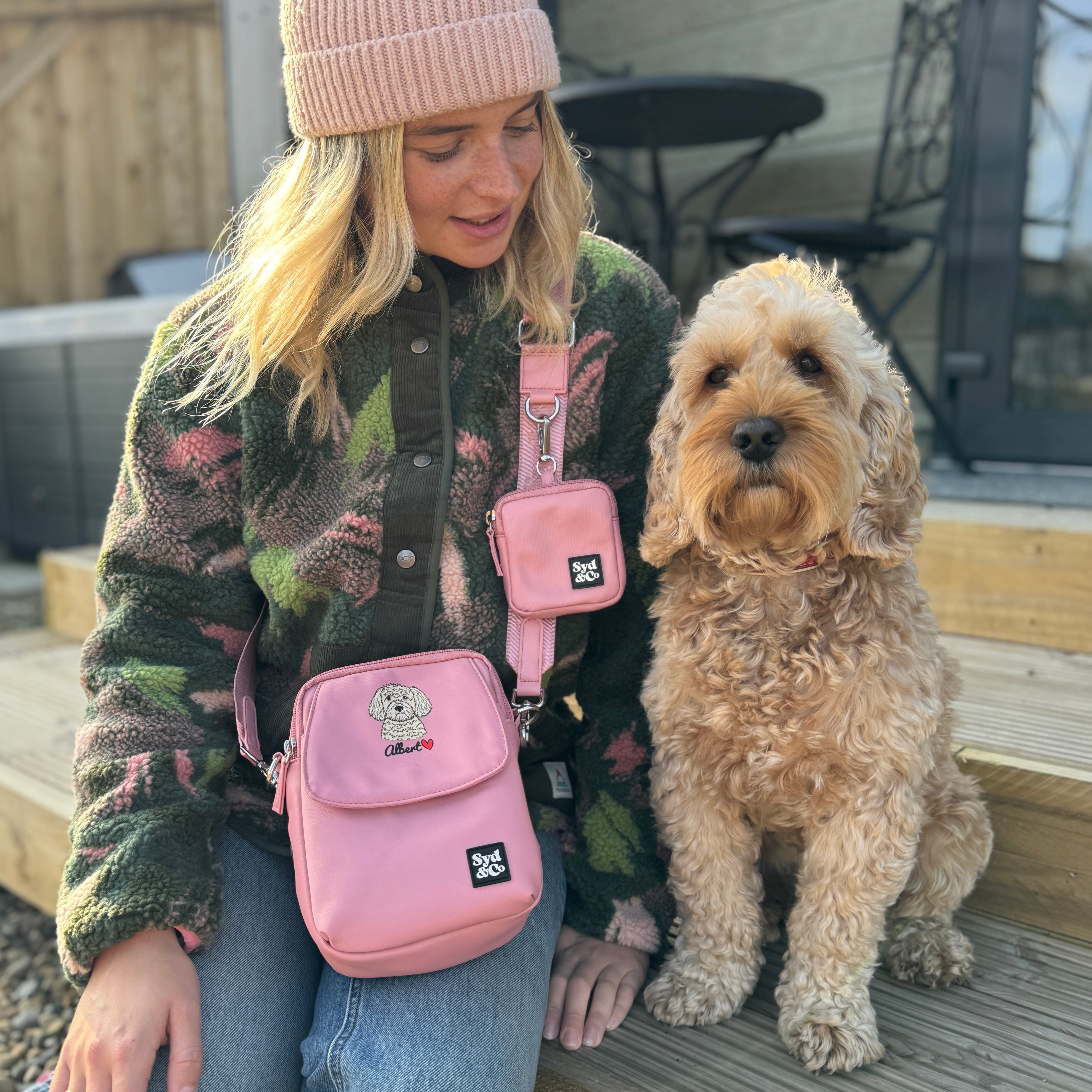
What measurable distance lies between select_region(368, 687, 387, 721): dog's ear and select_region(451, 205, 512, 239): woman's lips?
0.73 meters

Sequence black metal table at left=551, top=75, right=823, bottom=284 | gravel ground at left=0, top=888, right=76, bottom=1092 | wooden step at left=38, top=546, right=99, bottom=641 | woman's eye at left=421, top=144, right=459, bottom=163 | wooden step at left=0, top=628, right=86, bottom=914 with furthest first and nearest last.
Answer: wooden step at left=38, top=546, right=99, bottom=641
black metal table at left=551, top=75, right=823, bottom=284
wooden step at left=0, top=628, right=86, bottom=914
gravel ground at left=0, top=888, right=76, bottom=1092
woman's eye at left=421, top=144, right=459, bottom=163

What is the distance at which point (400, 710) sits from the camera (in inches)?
59.0

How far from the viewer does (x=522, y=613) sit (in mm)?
1598

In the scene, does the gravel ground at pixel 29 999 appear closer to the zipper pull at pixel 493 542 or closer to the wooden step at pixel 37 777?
the wooden step at pixel 37 777

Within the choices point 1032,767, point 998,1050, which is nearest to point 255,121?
point 1032,767

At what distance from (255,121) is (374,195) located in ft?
6.77

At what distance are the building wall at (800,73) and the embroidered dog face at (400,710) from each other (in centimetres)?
297

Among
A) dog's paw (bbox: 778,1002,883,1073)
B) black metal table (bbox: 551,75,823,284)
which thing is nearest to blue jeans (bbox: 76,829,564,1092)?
dog's paw (bbox: 778,1002,883,1073)

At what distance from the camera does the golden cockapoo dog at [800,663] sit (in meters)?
1.48

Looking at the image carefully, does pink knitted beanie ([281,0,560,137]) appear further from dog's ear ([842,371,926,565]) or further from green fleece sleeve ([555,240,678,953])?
dog's ear ([842,371,926,565])

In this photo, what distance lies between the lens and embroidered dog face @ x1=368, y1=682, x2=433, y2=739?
1.48m

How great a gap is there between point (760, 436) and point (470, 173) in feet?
1.97

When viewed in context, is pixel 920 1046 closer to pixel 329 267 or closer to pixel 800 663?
pixel 800 663

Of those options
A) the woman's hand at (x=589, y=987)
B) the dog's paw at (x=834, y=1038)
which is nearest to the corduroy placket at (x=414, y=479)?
the woman's hand at (x=589, y=987)
